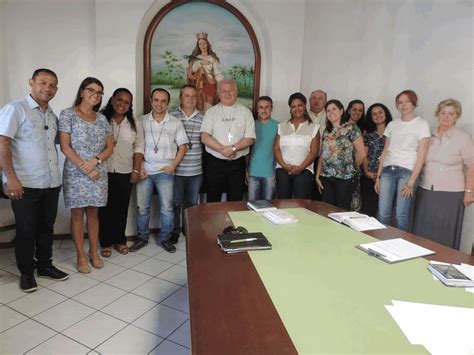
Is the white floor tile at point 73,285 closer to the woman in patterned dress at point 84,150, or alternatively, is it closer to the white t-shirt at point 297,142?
the woman in patterned dress at point 84,150

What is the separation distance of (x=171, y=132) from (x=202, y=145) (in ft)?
1.23

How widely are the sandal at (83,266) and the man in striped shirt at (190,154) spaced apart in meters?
1.00

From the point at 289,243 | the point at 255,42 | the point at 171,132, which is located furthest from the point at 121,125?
the point at 289,243

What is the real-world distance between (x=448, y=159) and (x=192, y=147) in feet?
7.05

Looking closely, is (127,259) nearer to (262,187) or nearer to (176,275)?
(176,275)

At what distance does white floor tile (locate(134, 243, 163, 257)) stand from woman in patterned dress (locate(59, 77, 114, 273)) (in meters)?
0.60

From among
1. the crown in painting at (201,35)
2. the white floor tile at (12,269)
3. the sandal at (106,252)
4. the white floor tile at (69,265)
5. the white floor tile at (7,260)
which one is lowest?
the white floor tile at (7,260)

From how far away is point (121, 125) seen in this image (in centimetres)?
311

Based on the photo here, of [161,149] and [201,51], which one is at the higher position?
[201,51]

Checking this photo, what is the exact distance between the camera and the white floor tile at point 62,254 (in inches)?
122

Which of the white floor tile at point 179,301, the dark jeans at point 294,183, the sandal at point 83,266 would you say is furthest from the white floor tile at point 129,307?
the dark jeans at point 294,183

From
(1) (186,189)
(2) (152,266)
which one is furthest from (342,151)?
(2) (152,266)

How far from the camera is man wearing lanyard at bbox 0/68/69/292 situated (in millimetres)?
2309

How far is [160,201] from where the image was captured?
3389mm
